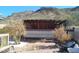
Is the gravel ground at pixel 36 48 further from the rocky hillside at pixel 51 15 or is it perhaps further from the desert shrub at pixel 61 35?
the rocky hillside at pixel 51 15

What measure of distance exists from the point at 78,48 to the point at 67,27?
237 mm

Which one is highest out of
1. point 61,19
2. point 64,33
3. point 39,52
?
point 61,19

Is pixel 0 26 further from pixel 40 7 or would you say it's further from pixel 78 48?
pixel 78 48

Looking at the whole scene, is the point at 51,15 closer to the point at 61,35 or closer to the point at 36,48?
the point at 61,35

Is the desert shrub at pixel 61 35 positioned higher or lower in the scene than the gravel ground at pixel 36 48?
higher

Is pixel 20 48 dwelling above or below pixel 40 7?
below

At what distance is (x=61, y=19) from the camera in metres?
1.80

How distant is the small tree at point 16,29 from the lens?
5.85 ft

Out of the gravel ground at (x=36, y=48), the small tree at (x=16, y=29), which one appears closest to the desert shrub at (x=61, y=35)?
the gravel ground at (x=36, y=48)

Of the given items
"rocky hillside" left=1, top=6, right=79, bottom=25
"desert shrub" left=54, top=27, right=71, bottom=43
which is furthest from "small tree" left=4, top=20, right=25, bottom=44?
"desert shrub" left=54, top=27, right=71, bottom=43

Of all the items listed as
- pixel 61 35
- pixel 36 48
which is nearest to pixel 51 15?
pixel 61 35

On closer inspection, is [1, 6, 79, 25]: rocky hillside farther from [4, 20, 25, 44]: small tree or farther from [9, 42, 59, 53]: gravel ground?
[9, 42, 59, 53]: gravel ground

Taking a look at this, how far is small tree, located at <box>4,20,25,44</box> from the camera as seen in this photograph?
178 centimetres

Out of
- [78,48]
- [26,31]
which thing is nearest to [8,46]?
[26,31]
